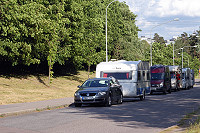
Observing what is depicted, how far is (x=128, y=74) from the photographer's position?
2716 cm

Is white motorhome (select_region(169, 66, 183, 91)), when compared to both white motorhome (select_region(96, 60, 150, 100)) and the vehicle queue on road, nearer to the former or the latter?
the vehicle queue on road

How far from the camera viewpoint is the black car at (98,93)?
70.5 feet

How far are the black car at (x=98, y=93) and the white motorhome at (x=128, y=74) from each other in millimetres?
2977

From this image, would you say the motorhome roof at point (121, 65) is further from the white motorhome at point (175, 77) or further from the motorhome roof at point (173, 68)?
the motorhome roof at point (173, 68)

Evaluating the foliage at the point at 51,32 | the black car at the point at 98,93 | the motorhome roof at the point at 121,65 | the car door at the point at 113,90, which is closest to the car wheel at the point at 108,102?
the black car at the point at 98,93

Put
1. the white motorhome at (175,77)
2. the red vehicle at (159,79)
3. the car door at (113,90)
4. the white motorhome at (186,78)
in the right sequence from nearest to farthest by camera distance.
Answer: the car door at (113,90)
the red vehicle at (159,79)
the white motorhome at (175,77)
the white motorhome at (186,78)

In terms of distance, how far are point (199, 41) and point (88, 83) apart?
485ft

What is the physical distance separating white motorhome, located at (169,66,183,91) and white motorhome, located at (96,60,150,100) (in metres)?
19.7

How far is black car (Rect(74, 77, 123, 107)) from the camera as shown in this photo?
21.5m

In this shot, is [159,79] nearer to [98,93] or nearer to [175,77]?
[175,77]

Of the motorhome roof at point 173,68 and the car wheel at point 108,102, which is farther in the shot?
the motorhome roof at point 173,68

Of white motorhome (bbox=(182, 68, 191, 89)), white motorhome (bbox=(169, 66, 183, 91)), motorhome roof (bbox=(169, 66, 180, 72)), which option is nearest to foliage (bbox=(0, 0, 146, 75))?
motorhome roof (bbox=(169, 66, 180, 72))

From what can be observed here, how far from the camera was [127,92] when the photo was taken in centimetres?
2681

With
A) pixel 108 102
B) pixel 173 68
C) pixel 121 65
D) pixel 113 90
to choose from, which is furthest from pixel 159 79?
pixel 108 102
